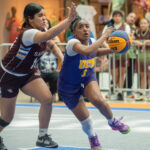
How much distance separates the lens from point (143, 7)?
1459 cm

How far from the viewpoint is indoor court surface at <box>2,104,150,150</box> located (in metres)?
5.91

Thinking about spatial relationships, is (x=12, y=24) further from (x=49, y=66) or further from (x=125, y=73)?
(x=125, y=73)

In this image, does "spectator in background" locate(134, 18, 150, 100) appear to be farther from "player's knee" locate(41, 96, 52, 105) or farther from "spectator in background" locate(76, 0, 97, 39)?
"player's knee" locate(41, 96, 52, 105)

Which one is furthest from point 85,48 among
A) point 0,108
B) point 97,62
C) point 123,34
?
point 97,62

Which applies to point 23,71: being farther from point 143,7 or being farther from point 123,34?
point 143,7

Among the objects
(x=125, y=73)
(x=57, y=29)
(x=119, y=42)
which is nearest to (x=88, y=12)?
(x=125, y=73)

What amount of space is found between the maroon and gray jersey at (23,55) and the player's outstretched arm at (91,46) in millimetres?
493

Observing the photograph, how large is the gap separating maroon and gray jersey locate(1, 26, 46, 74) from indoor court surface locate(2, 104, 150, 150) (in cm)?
110

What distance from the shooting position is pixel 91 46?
193 inches

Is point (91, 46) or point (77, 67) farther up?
point (91, 46)

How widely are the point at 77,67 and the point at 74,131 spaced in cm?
200

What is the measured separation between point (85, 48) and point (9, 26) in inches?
427

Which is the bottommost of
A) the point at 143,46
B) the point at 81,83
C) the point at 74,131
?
the point at 74,131

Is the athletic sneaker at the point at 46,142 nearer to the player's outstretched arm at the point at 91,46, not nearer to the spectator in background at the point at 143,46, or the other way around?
the player's outstretched arm at the point at 91,46
